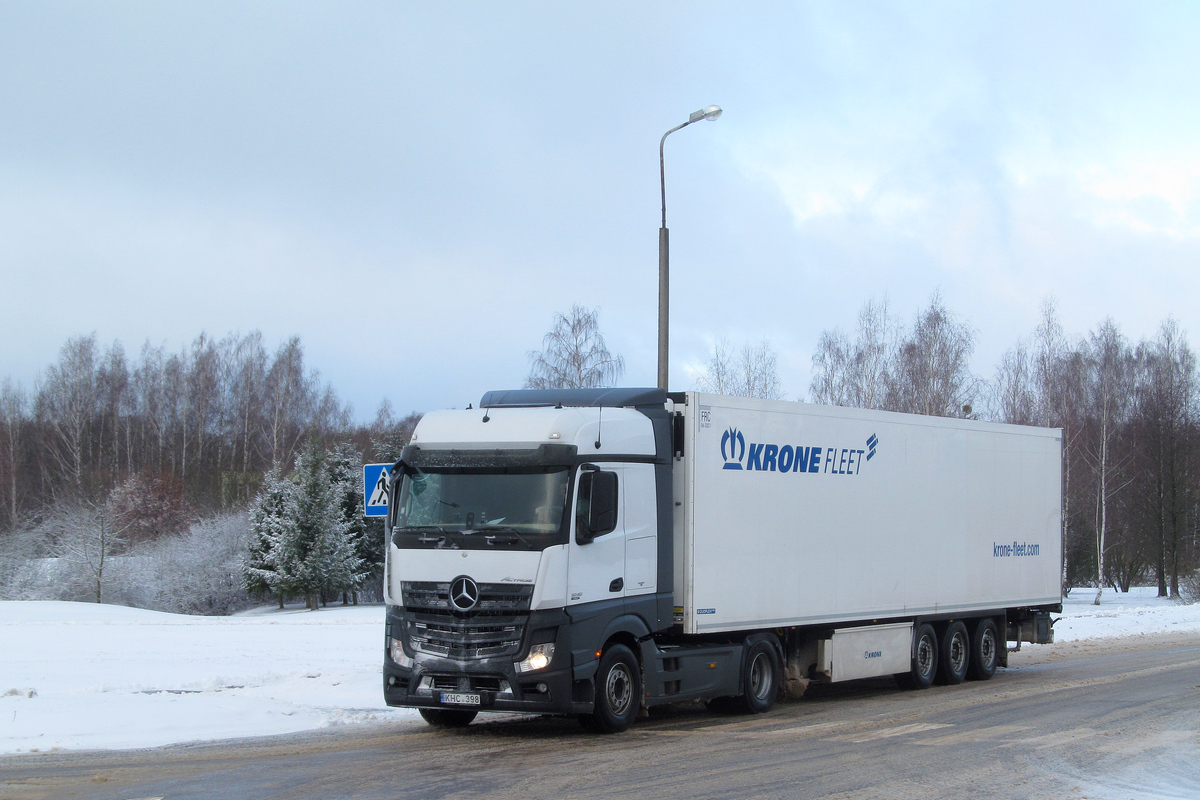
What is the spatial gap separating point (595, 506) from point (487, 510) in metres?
1.04

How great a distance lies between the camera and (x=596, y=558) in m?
10.3

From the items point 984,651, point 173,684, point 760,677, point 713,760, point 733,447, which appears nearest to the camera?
point 713,760

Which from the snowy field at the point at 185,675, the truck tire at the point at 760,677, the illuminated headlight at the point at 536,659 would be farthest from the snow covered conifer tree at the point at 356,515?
the illuminated headlight at the point at 536,659

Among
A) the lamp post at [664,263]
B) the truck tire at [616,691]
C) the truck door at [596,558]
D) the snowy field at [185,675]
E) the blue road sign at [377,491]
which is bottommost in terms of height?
the snowy field at [185,675]

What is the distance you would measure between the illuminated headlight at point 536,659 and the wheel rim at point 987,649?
29.9 ft

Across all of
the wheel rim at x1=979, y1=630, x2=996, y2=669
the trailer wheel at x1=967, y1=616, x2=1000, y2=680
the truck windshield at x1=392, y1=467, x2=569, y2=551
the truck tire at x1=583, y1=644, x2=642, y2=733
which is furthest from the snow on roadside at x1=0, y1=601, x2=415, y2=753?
the wheel rim at x1=979, y1=630, x2=996, y2=669

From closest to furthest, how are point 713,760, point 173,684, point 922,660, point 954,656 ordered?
point 713,760 < point 173,684 < point 922,660 < point 954,656

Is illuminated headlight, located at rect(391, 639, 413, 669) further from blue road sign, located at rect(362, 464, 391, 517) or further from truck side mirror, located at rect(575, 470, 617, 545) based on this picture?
truck side mirror, located at rect(575, 470, 617, 545)

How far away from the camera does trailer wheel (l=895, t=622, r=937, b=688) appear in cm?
1479

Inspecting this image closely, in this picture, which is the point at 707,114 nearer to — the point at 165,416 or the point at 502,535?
the point at 502,535

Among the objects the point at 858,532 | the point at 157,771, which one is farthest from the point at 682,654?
the point at 157,771

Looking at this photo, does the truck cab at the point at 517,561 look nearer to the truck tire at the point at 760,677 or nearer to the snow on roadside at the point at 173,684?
the truck tire at the point at 760,677

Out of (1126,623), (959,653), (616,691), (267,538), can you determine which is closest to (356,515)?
(267,538)

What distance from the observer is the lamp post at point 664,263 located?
14859 mm
